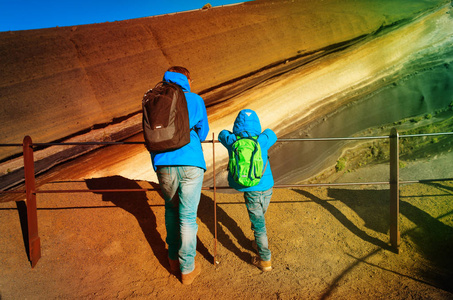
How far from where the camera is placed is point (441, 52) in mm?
4750

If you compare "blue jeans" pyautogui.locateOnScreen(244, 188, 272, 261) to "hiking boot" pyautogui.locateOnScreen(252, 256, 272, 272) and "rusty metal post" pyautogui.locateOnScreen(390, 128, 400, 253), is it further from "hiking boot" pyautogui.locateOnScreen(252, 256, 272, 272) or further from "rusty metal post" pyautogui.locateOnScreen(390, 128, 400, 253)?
"rusty metal post" pyautogui.locateOnScreen(390, 128, 400, 253)

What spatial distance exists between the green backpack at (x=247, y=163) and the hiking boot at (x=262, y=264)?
783 millimetres

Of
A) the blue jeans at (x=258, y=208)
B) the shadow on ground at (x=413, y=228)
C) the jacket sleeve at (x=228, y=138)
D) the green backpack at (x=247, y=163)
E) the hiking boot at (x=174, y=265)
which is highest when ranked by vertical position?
the jacket sleeve at (x=228, y=138)

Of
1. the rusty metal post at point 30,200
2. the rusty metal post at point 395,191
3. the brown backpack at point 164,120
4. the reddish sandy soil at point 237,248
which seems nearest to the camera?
the brown backpack at point 164,120

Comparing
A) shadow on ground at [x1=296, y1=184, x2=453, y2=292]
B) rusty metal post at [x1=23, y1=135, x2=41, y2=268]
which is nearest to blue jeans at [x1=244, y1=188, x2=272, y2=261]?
shadow on ground at [x1=296, y1=184, x2=453, y2=292]

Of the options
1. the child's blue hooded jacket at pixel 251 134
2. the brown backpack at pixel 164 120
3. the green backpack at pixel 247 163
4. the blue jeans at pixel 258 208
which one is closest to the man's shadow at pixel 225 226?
the blue jeans at pixel 258 208

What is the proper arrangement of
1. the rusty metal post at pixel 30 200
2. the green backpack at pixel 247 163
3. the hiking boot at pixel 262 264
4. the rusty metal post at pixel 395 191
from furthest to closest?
the rusty metal post at pixel 395 191 → the rusty metal post at pixel 30 200 → the hiking boot at pixel 262 264 → the green backpack at pixel 247 163

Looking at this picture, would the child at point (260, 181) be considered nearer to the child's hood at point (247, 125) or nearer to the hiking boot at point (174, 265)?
the child's hood at point (247, 125)

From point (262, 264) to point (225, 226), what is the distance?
90 cm

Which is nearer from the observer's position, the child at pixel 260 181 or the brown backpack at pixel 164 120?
the brown backpack at pixel 164 120

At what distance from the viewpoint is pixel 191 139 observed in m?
1.90

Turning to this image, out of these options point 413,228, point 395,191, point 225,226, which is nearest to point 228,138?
point 225,226

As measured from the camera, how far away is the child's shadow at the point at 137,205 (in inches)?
108

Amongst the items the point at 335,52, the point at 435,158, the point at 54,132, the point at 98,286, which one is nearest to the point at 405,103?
the point at 435,158
